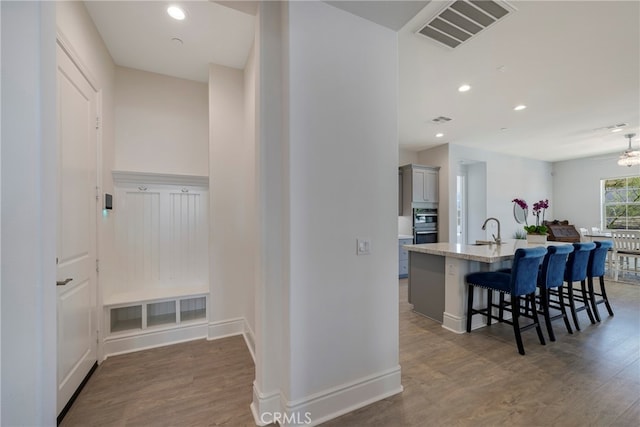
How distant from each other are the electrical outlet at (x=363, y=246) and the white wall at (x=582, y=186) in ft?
28.0

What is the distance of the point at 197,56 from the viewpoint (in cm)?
263

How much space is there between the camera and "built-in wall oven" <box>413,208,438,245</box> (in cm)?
556

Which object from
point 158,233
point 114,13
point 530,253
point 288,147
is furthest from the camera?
point 158,233

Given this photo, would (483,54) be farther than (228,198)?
No

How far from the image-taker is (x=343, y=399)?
5.63 ft

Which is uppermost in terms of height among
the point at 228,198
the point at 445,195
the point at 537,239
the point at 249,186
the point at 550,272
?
the point at 445,195

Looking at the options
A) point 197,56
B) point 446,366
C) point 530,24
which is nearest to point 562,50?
point 530,24

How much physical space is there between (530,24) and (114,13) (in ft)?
11.4

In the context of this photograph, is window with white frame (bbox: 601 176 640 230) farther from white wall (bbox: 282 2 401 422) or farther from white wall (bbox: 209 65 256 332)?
white wall (bbox: 209 65 256 332)

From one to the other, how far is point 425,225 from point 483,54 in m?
3.68

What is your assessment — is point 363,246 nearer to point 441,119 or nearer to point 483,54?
point 483,54

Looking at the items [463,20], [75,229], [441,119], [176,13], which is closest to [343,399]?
[75,229]

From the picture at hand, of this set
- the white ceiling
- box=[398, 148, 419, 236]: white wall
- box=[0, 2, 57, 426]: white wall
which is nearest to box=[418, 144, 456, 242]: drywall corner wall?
box=[398, 148, 419, 236]: white wall

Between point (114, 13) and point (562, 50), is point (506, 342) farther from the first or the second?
point (114, 13)
